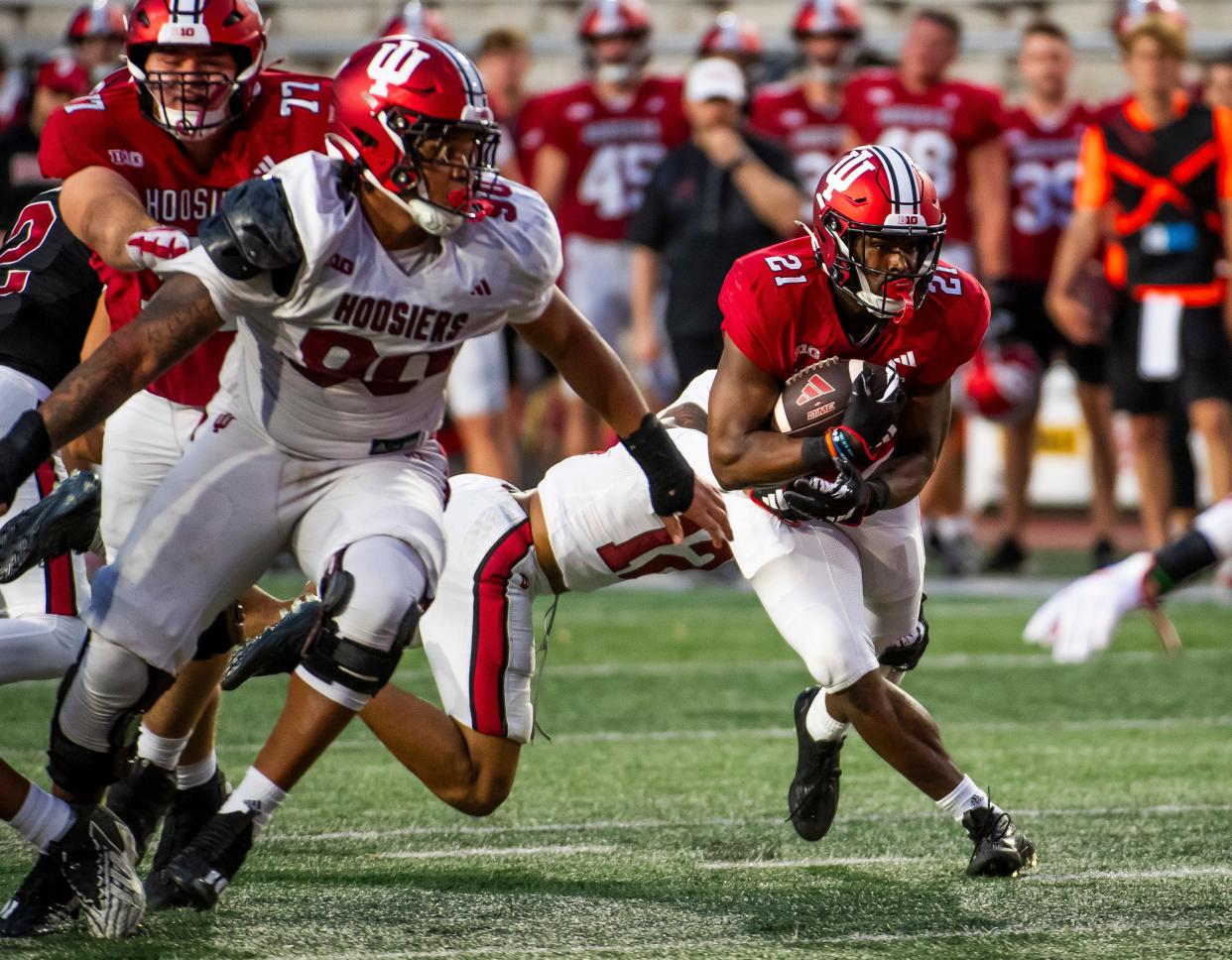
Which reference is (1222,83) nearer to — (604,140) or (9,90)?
(604,140)

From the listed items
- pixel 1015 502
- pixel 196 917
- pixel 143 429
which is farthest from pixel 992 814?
pixel 1015 502

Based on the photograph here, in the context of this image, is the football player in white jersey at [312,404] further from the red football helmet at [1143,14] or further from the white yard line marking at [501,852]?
the red football helmet at [1143,14]

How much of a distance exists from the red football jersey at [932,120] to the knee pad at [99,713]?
6016 millimetres

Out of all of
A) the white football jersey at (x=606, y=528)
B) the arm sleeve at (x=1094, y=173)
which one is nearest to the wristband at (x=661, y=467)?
the white football jersey at (x=606, y=528)

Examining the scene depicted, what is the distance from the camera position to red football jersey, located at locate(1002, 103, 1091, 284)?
372 inches

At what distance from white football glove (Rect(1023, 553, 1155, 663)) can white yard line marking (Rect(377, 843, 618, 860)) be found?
3.34 ft

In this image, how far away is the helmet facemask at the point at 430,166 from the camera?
3.56m

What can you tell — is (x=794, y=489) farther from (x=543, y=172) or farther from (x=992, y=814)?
(x=543, y=172)

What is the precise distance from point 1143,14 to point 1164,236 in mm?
980

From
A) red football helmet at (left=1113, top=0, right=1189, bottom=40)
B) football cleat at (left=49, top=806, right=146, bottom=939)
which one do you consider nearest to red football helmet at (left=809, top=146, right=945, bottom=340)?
football cleat at (left=49, top=806, right=146, bottom=939)

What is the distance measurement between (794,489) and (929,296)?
1.77 feet

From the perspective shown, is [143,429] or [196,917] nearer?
[196,917]

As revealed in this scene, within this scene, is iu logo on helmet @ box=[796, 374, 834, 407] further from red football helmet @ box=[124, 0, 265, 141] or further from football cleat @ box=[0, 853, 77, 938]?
football cleat @ box=[0, 853, 77, 938]

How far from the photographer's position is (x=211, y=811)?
166 inches
